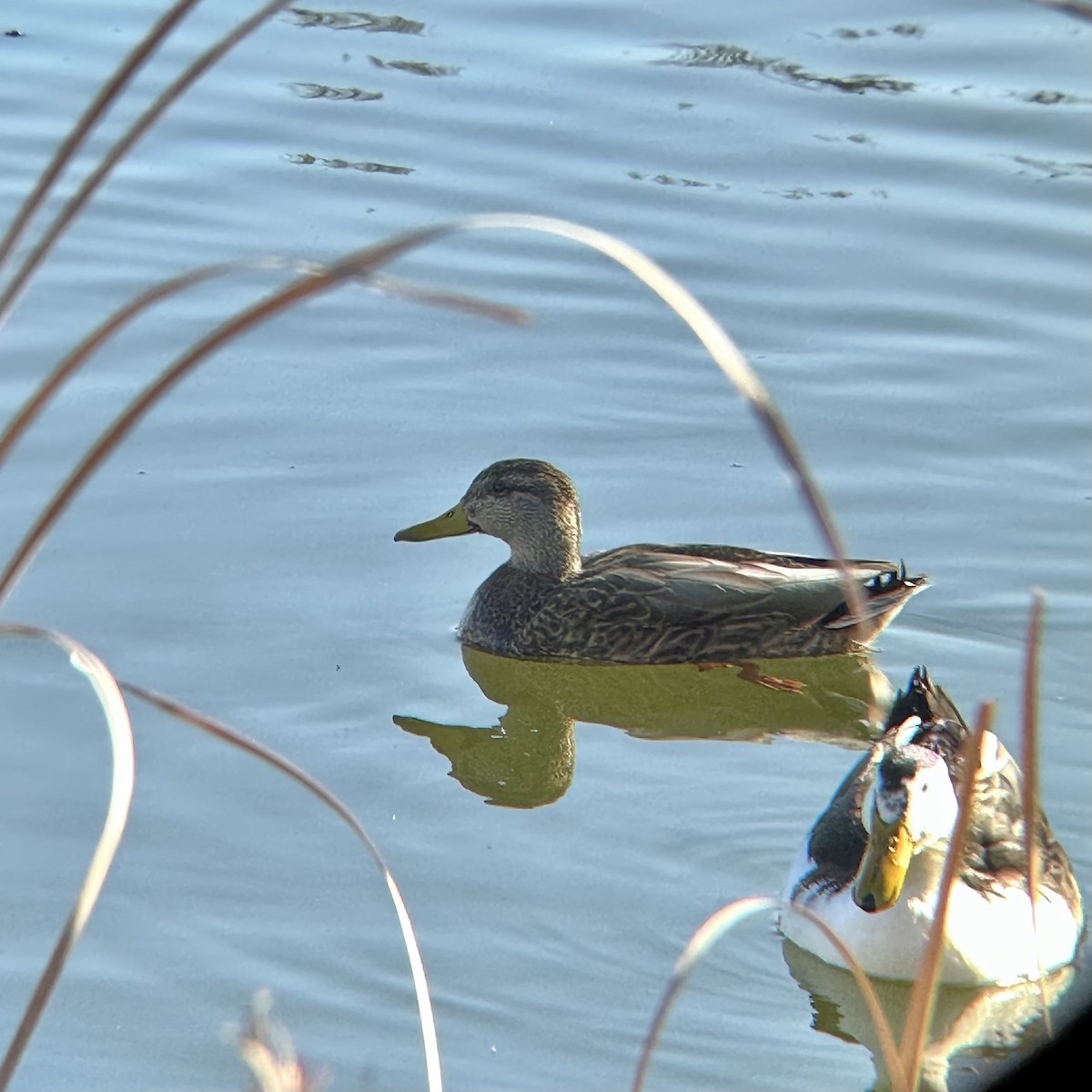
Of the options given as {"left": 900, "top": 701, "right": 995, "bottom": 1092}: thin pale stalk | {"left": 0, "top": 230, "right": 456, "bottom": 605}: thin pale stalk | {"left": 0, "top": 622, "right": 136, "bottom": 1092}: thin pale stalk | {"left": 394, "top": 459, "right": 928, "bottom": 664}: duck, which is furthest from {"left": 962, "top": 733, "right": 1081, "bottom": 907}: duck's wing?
{"left": 0, "top": 230, "right": 456, "bottom": 605}: thin pale stalk

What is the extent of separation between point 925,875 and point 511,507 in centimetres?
204

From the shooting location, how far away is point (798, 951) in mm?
4797

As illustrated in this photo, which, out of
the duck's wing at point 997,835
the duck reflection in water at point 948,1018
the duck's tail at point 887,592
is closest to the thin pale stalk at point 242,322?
the duck reflection in water at point 948,1018

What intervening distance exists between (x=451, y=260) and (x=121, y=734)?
22.3ft

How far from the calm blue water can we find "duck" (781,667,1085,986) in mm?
181

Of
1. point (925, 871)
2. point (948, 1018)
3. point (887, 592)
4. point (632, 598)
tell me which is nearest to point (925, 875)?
point (925, 871)

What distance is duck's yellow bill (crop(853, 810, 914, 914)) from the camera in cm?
480

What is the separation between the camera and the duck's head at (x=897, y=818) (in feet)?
15.6

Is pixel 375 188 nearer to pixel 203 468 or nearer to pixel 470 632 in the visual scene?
pixel 203 468

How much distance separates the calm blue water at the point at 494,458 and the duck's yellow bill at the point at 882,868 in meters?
0.24

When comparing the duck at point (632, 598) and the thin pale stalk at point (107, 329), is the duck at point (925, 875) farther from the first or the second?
the thin pale stalk at point (107, 329)

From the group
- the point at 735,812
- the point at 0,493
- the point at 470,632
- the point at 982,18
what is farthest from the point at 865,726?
the point at 982,18

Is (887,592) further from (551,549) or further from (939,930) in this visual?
(939,930)

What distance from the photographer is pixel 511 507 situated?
653 centimetres
